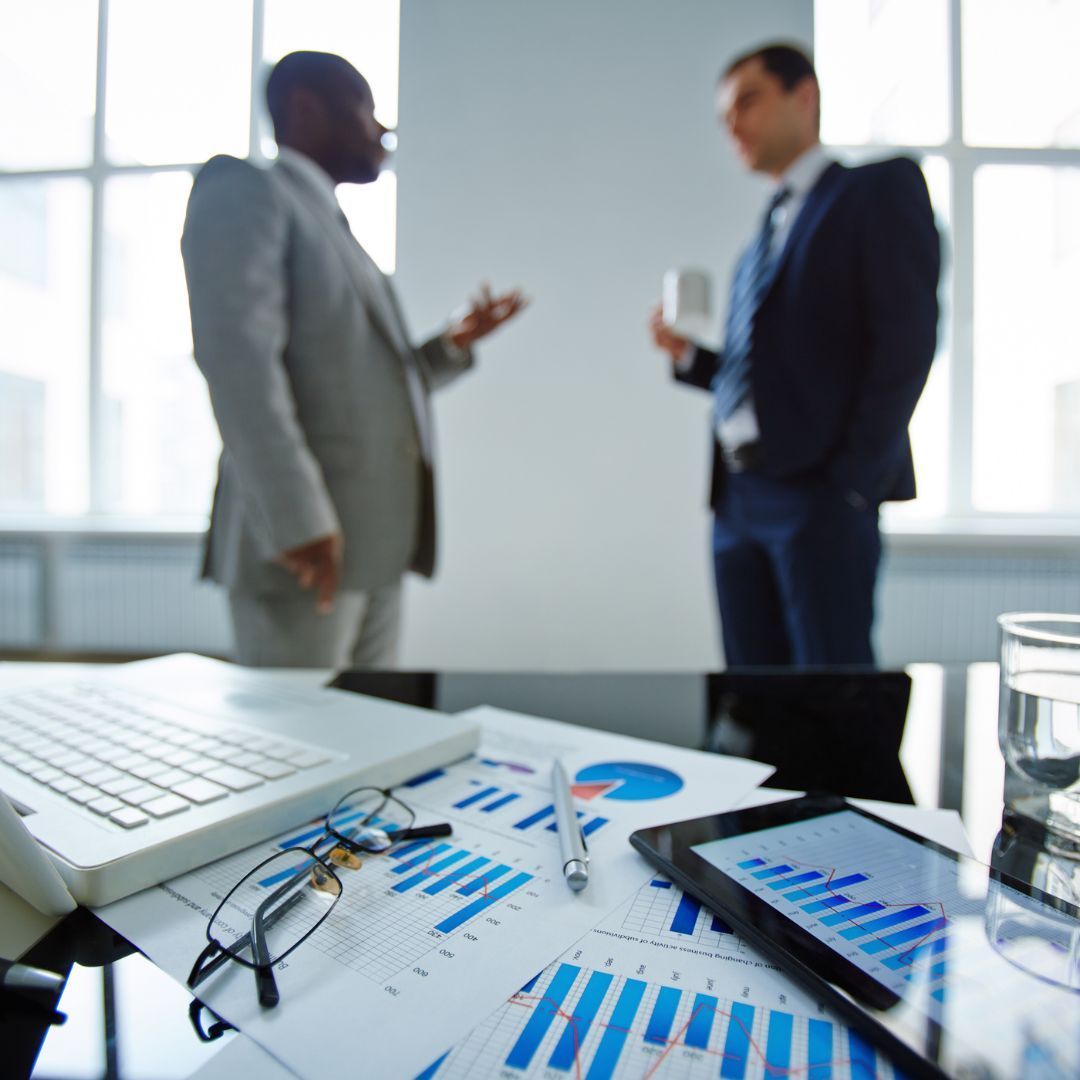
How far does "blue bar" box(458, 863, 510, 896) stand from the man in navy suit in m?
0.88

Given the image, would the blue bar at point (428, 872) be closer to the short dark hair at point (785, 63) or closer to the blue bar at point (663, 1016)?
the blue bar at point (663, 1016)

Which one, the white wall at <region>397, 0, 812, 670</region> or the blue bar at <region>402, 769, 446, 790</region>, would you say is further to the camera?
the white wall at <region>397, 0, 812, 670</region>

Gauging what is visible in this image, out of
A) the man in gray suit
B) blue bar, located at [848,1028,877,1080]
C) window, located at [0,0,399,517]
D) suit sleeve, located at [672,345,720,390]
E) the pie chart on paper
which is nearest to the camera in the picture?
blue bar, located at [848,1028,877,1080]

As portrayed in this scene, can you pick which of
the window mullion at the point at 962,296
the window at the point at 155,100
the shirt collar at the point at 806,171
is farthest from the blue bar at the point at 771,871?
the window mullion at the point at 962,296

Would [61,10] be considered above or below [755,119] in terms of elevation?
below

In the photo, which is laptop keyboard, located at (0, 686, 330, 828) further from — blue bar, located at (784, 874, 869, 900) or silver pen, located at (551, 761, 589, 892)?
blue bar, located at (784, 874, 869, 900)

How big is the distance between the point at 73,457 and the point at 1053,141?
3.43m

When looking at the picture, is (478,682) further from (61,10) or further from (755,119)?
(755,119)

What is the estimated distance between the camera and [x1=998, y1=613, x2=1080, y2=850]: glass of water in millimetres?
326

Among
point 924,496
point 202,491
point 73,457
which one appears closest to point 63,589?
point 73,457

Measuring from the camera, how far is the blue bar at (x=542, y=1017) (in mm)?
179

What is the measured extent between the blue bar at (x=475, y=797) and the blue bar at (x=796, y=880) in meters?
0.16

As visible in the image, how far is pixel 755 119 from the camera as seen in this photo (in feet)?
3.95

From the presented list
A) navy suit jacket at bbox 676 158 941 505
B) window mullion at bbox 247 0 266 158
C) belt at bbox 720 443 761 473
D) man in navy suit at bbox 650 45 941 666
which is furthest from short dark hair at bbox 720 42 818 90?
window mullion at bbox 247 0 266 158
